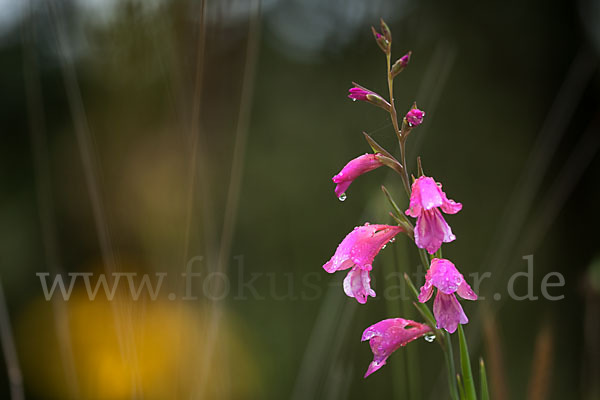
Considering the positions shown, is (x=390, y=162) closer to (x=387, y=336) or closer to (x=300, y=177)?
(x=387, y=336)

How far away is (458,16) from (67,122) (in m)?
1.62

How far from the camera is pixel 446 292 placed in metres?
0.45

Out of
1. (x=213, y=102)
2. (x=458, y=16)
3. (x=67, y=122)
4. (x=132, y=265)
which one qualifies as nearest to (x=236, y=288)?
(x=132, y=265)

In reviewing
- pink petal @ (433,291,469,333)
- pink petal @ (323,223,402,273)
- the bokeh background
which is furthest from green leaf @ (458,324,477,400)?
the bokeh background

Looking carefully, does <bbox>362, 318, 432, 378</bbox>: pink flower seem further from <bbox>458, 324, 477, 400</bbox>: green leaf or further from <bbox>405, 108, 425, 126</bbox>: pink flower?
<bbox>405, 108, 425, 126</bbox>: pink flower

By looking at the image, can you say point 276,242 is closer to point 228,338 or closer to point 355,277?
point 228,338

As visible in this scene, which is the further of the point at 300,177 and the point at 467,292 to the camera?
the point at 300,177

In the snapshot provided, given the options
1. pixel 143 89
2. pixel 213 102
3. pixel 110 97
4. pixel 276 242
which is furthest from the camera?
pixel 276 242

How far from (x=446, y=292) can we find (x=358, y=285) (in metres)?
0.10

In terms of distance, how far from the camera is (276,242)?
1981mm

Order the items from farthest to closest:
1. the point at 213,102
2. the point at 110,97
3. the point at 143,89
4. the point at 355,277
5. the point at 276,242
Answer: the point at 276,242
the point at 213,102
the point at 110,97
the point at 143,89
the point at 355,277

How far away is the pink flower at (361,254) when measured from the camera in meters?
0.52

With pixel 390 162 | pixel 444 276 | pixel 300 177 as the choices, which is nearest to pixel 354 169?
pixel 390 162

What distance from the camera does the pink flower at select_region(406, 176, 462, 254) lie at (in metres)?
0.46
